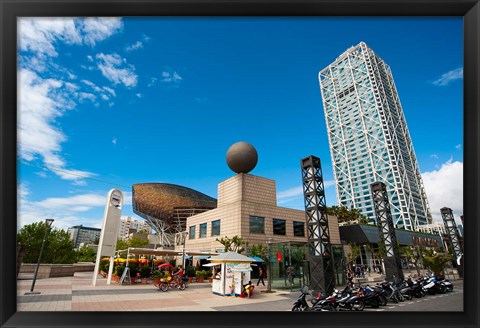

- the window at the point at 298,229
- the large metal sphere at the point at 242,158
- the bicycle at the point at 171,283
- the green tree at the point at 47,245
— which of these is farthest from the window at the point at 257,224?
the green tree at the point at 47,245

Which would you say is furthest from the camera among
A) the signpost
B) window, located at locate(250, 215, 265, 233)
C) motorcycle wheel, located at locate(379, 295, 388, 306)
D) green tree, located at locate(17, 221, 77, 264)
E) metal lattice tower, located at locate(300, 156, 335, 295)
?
green tree, located at locate(17, 221, 77, 264)

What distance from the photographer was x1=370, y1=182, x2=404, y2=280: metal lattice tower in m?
21.5

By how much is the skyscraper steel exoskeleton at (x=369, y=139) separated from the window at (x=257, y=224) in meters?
105

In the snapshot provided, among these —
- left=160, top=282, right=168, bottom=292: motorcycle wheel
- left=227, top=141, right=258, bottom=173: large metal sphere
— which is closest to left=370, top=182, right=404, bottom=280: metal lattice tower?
left=227, top=141, right=258, bottom=173: large metal sphere

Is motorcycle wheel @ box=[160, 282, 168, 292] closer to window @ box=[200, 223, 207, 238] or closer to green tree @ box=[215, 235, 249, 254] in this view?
green tree @ box=[215, 235, 249, 254]

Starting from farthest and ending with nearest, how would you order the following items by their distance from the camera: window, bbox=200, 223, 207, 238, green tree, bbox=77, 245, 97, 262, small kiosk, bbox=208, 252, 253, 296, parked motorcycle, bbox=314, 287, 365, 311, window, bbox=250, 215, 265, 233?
green tree, bbox=77, 245, 97, 262 → window, bbox=200, 223, 207, 238 → window, bbox=250, 215, 265, 233 → small kiosk, bbox=208, 252, 253, 296 → parked motorcycle, bbox=314, 287, 365, 311

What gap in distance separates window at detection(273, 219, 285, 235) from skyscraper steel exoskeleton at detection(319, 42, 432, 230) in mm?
101816

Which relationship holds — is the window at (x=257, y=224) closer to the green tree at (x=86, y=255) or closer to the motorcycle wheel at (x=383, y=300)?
the motorcycle wheel at (x=383, y=300)

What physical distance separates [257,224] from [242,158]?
825 cm

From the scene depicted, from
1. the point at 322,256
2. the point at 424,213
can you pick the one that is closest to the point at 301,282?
the point at 322,256

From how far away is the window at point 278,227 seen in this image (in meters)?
34.3
